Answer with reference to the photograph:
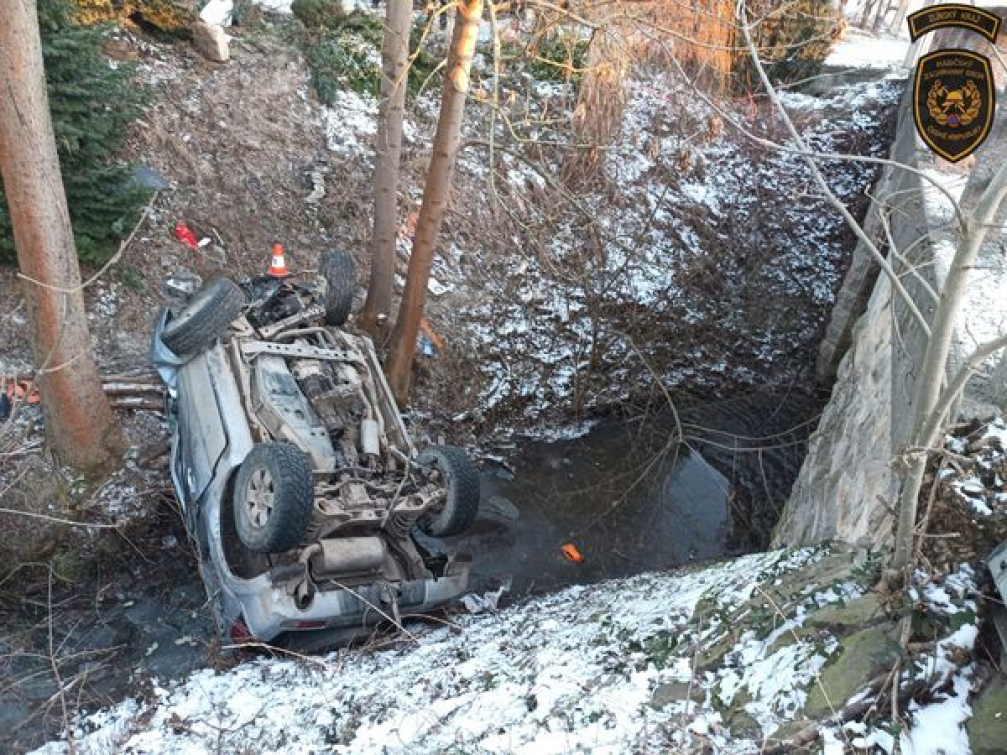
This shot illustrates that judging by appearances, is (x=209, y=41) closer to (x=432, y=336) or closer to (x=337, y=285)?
(x=432, y=336)

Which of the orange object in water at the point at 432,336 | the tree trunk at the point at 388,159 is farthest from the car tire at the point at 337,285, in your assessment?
the orange object in water at the point at 432,336

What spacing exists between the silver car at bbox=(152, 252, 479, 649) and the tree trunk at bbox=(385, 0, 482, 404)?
115 cm

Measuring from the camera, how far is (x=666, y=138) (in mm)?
12219

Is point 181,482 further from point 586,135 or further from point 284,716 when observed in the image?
point 586,135

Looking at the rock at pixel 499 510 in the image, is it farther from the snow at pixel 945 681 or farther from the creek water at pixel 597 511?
the snow at pixel 945 681

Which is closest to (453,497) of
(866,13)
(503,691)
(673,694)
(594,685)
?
(503,691)

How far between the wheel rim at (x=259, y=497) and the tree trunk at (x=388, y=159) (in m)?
3.43

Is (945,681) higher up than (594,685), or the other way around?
(945,681)

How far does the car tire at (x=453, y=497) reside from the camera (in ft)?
18.0

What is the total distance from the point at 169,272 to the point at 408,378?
2.65 meters

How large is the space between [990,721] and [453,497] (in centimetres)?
335

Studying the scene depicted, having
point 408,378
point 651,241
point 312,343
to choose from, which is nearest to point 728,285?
point 651,241

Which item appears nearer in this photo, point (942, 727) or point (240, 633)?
point (942, 727)

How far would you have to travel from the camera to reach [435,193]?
276 inches
